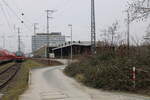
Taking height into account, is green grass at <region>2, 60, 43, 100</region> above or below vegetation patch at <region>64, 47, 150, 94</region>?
below

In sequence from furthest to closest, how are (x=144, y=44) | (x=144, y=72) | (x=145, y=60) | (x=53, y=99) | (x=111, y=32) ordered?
(x=111, y=32) → (x=144, y=44) → (x=145, y=60) → (x=144, y=72) → (x=53, y=99)

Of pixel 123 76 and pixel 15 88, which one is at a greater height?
pixel 123 76

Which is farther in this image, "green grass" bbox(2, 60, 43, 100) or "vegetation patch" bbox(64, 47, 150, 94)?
"green grass" bbox(2, 60, 43, 100)

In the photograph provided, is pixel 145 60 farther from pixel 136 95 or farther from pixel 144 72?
pixel 136 95

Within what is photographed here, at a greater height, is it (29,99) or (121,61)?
(121,61)

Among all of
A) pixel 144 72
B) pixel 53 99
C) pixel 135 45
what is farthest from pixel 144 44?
pixel 53 99

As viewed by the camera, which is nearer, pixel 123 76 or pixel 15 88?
pixel 123 76

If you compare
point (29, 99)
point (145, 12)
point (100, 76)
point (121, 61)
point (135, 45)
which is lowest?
point (29, 99)

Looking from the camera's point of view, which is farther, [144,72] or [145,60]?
[145,60]

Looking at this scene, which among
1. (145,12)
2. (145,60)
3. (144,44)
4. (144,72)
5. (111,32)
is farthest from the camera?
(111,32)

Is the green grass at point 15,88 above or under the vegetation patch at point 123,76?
under

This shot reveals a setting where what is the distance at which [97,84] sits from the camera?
41.2 feet

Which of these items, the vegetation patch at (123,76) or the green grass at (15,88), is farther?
the green grass at (15,88)

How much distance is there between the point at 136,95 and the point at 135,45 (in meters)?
7.41
